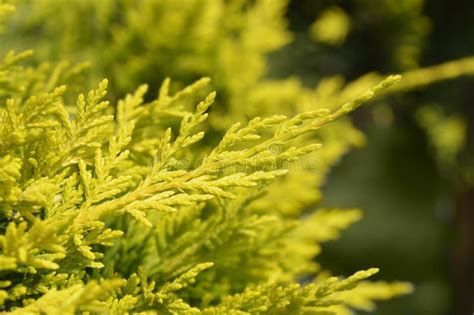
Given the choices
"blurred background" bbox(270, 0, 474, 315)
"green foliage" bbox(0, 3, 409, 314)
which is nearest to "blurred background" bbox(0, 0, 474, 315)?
"blurred background" bbox(270, 0, 474, 315)

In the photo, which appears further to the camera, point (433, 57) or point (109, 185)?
point (433, 57)

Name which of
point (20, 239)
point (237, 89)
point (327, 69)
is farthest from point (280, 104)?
point (20, 239)

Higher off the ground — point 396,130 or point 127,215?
point 396,130

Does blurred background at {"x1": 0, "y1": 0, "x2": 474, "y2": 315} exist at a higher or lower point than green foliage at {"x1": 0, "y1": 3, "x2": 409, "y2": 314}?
higher

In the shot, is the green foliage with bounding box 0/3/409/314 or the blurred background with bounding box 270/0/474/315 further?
the blurred background with bounding box 270/0/474/315

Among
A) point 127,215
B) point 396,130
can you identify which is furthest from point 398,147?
point 127,215

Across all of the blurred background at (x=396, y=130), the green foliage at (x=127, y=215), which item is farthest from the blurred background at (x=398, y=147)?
the green foliage at (x=127, y=215)

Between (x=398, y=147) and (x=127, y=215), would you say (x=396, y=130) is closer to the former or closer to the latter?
(x=398, y=147)

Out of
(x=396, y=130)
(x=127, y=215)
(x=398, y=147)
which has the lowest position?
(x=127, y=215)

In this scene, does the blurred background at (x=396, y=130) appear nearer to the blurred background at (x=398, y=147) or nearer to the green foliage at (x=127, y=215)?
the blurred background at (x=398, y=147)

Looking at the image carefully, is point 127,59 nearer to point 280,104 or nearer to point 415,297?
point 280,104

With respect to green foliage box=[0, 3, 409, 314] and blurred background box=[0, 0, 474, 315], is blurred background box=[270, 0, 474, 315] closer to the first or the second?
blurred background box=[0, 0, 474, 315]
